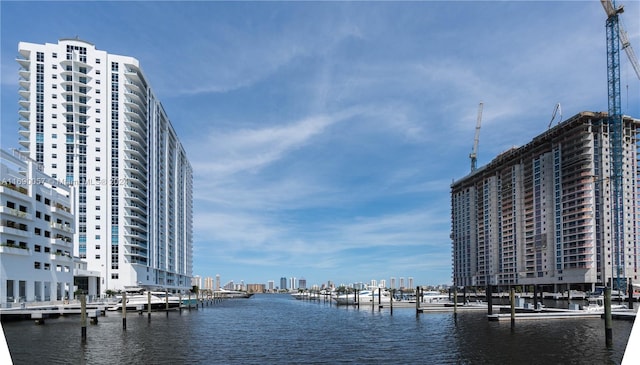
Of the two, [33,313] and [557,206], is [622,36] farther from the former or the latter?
[33,313]

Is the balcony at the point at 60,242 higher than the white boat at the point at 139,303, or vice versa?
the balcony at the point at 60,242

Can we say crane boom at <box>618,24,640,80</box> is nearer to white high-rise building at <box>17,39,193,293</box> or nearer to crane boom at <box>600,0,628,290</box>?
crane boom at <box>600,0,628,290</box>

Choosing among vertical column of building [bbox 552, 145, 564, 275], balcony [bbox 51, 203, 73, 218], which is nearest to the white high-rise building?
balcony [bbox 51, 203, 73, 218]

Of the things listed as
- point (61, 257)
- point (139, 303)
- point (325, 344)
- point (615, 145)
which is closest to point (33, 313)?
point (61, 257)

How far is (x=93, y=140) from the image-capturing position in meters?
160

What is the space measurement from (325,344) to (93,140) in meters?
130

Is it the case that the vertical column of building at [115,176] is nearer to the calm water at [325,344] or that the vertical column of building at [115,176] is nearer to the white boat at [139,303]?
the white boat at [139,303]

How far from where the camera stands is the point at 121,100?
163625 millimetres

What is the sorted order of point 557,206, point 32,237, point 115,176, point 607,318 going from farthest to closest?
point 557,206
point 115,176
point 32,237
point 607,318

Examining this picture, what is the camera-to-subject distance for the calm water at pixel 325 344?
4531 centimetres

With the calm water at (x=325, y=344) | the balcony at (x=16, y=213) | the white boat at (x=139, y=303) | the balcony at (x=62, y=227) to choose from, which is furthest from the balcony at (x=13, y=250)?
the white boat at (x=139, y=303)

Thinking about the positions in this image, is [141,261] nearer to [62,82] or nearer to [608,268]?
[62,82]

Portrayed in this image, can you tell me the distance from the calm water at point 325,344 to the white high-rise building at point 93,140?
268ft

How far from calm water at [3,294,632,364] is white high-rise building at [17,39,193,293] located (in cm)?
8182
